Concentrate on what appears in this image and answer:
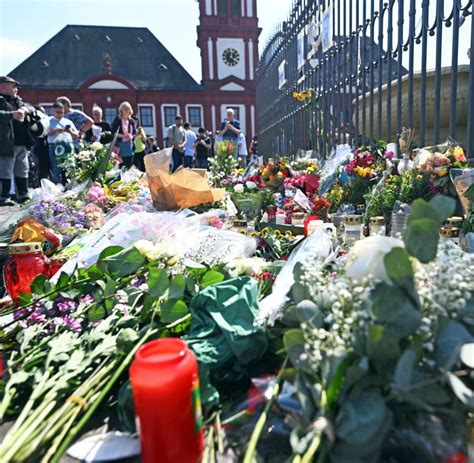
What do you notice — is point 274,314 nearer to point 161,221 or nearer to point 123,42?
point 161,221

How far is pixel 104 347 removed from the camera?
147 centimetres

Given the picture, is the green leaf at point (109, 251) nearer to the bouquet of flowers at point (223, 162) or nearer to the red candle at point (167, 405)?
the red candle at point (167, 405)

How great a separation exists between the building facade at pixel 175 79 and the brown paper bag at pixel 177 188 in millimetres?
28464

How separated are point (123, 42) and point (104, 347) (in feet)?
122

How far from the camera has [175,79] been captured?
32531 mm

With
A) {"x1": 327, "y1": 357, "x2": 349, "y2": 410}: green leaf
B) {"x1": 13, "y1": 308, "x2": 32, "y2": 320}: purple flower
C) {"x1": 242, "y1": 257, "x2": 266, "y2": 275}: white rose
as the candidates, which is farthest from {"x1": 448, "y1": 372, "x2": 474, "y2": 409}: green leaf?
{"x1": 13, "y1": 308, "x2": 32, "y2": 320}: purple flower

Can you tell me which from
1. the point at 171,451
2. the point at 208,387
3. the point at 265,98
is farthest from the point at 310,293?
the point at 265,98

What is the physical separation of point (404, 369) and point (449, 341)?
17 centimetres

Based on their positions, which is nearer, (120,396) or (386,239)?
(386,239)

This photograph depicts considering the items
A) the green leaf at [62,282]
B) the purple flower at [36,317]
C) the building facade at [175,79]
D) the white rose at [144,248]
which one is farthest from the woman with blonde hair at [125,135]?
the building facade at [175,79]

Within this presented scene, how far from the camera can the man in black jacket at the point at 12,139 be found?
6.41 m

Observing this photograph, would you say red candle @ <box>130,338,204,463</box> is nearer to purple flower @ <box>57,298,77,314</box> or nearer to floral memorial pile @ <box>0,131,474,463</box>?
floral memorial pile @ <box>0,131,474,463</box>

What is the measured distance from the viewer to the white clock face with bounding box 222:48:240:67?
31.8m

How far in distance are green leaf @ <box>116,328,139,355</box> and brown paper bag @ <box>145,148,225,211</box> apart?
199cm
